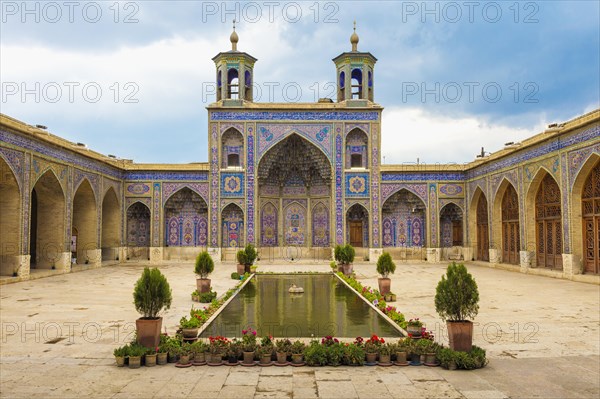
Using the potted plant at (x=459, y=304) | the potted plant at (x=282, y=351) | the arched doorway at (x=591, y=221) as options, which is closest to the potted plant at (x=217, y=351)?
the potted plant at (x=282, y=351)

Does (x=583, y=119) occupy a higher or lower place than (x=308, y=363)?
higher

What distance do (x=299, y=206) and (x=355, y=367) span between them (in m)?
19.2

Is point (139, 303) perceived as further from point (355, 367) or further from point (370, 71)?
point (370, 71)

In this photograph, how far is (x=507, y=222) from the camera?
64.5 feet

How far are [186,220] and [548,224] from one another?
15.6m

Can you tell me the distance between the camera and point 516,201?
18.9 meters

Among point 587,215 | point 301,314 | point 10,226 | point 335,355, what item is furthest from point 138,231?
point 335,355

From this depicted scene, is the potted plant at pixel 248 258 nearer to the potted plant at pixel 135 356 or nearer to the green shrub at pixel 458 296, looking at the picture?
the potted plant at pixel 135 356

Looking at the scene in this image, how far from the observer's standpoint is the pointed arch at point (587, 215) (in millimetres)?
14336

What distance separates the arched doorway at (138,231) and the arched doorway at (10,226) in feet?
29.2

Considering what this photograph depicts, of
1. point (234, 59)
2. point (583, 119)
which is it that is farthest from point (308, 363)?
point (234, 59)

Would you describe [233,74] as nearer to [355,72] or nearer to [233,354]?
Answer: [355,72]

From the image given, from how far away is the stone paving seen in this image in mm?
4969

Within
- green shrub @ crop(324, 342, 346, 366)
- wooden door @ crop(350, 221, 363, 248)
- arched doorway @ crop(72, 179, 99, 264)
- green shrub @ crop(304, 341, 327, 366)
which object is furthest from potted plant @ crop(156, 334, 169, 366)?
wooden door @ crop(350, 221, 363, 248)
